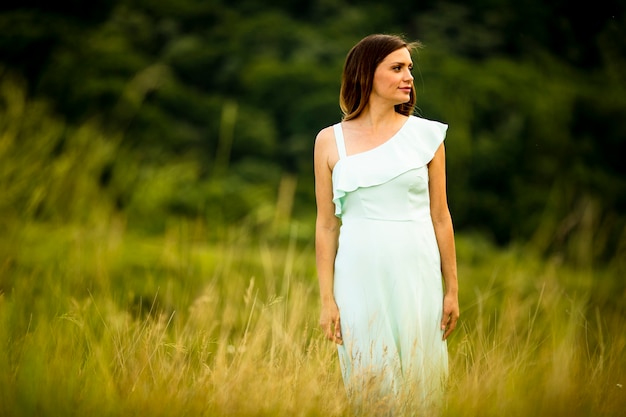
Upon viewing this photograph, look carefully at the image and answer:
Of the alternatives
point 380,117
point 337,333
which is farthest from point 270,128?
point 337,333

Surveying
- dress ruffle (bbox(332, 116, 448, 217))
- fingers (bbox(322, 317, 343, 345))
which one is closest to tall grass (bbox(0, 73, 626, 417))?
fingers (bbox(322, 317, 343, 345))

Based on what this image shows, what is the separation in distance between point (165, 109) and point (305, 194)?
271 cm

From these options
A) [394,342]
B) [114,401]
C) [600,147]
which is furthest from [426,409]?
[600,147]

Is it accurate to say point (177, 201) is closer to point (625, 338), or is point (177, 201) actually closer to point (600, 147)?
point (625, 338)

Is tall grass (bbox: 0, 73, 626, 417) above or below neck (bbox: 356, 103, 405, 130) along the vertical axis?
below

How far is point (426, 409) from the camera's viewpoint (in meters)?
2.33

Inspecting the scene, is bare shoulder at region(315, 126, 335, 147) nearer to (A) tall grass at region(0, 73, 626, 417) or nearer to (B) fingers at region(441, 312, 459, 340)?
(A) tall grass at region(0, 73, 626, 417)

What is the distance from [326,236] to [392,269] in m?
0.25

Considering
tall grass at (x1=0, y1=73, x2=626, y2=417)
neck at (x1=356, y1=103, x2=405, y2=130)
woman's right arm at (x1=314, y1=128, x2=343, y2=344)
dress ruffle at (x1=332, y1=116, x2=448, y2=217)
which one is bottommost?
tall grass at (x1=0, y1=73, x2=626, y2=417)

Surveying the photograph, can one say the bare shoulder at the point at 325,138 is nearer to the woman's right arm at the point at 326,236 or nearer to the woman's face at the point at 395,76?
the woman's right arm at the point at 326,236

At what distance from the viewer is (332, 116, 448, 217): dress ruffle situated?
2371 mm

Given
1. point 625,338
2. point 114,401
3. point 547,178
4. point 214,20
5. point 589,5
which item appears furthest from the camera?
point 214,20

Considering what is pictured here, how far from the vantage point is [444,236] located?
244 centimetres

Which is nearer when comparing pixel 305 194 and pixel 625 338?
pixel 625 338
